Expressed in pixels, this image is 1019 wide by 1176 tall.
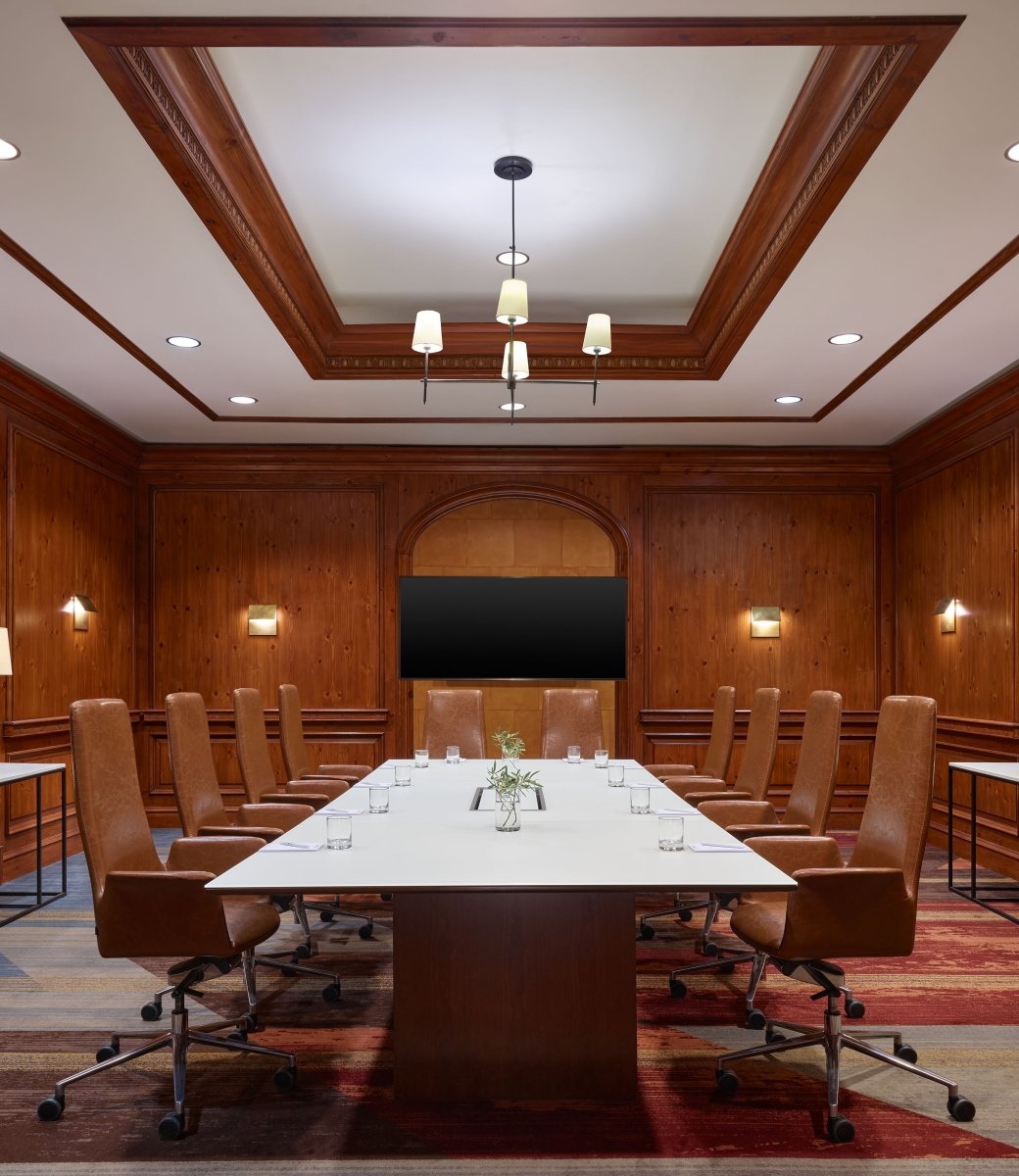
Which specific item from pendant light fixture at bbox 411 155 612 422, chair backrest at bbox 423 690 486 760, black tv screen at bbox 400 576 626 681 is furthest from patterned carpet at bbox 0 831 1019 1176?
black tv screen at bbox 400 576 626 681

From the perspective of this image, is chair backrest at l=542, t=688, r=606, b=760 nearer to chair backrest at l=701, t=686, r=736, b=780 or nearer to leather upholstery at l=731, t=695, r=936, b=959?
chair backrest at l=701, t=686, r=736, b=780

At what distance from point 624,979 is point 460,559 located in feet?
20.7

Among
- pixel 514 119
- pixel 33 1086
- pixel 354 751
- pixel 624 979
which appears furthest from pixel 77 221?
pixel 354 751

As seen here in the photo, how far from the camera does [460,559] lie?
892 centimetres

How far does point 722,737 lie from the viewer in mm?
5434

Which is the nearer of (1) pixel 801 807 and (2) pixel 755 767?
(1) pixel 801 807

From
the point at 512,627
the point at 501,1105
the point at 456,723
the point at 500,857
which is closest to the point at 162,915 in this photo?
the point at 500,857

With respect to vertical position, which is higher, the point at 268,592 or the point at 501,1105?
the point at 268,592

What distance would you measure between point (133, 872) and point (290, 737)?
105 inches

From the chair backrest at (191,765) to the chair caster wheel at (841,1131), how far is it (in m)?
2.39

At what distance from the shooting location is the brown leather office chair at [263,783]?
4523 millimetres

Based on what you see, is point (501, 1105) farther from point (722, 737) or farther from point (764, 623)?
point (764, 623)

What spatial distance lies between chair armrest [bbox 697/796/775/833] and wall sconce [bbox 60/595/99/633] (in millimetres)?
4350

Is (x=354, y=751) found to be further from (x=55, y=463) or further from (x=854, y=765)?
(x=854, y=765)
